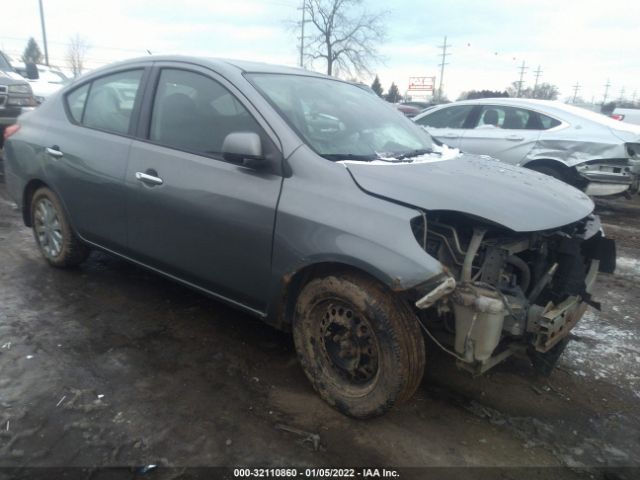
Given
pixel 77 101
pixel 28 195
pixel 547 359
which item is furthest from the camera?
pixel 28 195

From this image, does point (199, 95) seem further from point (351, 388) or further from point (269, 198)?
point (351, 388)

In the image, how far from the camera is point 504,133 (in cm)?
768

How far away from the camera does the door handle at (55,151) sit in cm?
402

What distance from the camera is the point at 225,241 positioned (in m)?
3.01

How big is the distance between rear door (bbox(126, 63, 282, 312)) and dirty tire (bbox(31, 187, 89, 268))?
3.15 feet

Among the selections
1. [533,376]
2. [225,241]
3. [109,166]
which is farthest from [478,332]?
[109,166]

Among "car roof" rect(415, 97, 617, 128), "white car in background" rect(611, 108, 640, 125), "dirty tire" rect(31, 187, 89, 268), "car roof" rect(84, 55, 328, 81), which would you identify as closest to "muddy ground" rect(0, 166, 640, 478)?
"dirty tire" rect(31, 187, 89, 268)

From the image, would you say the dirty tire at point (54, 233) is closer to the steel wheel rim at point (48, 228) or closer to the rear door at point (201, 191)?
the steel wheel rim at point (48, 228)

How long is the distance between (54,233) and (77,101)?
3.70ft

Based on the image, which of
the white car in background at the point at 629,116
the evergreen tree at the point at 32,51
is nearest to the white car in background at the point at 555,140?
the white car in background at the point at 629,116

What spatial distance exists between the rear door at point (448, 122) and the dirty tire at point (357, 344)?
5902 millimetres

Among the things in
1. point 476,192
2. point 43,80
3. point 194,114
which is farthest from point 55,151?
point 43,80

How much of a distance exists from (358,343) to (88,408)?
1.45 metres

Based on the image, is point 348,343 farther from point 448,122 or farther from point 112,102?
point 448,122
